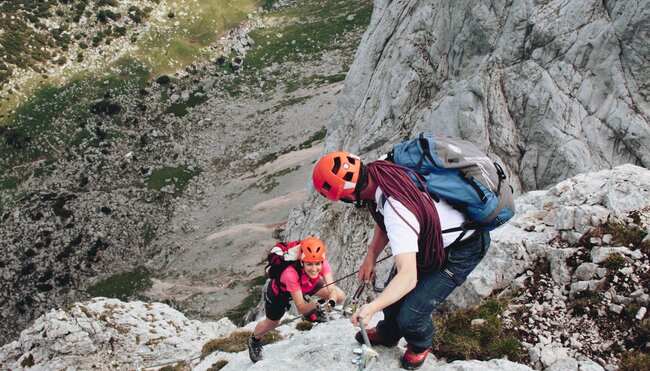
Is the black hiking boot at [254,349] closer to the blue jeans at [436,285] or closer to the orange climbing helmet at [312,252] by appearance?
the orange climbing helmet at [312,252]

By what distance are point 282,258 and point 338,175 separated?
5415mm

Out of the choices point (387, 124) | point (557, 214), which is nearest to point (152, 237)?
point (387, 124)

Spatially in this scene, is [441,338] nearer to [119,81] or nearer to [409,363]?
[409,363]

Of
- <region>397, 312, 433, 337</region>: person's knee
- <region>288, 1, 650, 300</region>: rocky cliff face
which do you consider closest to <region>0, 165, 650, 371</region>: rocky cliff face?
<region>397, 312, 433, 337</region>: person's knee

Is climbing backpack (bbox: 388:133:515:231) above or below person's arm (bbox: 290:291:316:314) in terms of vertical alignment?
above

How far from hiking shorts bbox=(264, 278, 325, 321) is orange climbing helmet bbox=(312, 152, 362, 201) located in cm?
555

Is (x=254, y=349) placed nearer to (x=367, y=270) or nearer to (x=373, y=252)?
(x=367, y=270)

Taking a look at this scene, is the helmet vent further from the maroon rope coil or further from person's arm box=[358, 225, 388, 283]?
person's arm box=[358, 225, 388, 283]

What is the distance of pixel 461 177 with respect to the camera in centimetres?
676

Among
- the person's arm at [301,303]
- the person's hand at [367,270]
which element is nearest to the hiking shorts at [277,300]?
the person's arm at [301,303]

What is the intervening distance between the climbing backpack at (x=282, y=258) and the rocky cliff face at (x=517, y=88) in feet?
65.4

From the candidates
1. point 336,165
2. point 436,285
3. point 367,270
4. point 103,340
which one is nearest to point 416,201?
point 336,165

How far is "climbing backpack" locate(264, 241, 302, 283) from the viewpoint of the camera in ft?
38.4

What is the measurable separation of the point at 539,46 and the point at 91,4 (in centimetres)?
10167
